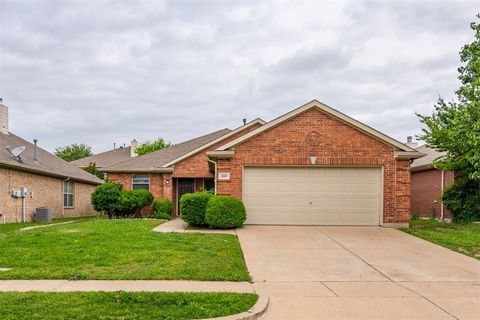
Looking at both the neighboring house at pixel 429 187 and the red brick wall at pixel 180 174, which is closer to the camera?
the neighboring house at pixel 429 187

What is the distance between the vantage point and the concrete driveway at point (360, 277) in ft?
18.2

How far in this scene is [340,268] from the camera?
318 inches

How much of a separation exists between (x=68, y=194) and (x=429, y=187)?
20.6m

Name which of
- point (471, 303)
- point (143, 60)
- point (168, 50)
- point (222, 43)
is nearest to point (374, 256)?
point (471, 303)

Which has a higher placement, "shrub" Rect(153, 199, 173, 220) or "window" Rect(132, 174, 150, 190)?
"window" Rect(132, 174, 150, 190)

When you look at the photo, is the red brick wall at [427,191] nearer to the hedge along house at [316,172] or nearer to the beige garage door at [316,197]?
the hedge along house at [316,172]

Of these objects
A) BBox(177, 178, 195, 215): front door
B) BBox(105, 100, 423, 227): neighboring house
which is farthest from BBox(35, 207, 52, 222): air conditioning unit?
BBox(105, 100, 423, 227): neighboring house

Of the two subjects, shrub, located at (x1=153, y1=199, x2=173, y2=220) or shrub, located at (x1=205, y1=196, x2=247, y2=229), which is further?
shrub, located at (x1=153, y1=199, x2=173, y2=220)

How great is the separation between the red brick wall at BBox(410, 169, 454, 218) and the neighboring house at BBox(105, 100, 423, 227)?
6243 millimetres

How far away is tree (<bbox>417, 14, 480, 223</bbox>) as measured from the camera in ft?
45.2

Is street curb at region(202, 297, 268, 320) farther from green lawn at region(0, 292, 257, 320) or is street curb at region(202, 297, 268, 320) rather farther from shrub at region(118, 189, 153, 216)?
shrub at region(118, 189, 153, 216)

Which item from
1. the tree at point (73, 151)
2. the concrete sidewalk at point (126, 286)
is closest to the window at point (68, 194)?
the concrete sidewalk at point (126, 286)

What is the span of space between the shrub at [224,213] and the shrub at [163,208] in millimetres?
6429

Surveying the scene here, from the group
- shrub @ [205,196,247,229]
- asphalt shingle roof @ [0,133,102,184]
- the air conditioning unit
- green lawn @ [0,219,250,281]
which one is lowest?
the air conditioning unit
